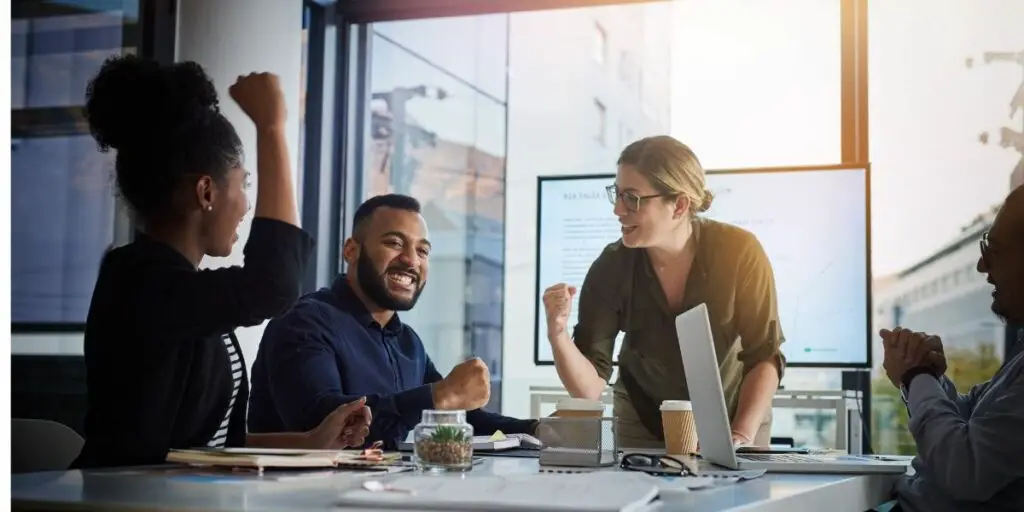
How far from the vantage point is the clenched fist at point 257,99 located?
250 cm

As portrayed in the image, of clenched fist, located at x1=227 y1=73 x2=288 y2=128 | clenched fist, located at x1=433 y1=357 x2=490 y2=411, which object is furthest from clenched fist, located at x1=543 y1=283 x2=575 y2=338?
clenched fist, located at x1=227 y1=73 x2=288 y2=128

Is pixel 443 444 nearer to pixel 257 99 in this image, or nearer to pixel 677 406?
pixel 677 406

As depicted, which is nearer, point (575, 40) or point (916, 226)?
point (916, 226)

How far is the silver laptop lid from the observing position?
1618 mm

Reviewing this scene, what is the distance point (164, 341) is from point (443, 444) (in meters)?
0.65

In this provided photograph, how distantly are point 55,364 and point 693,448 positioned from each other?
1093 millimetres

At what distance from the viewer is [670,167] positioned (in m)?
3.38

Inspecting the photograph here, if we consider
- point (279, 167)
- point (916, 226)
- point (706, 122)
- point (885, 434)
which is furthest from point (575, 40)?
point (279, 167)

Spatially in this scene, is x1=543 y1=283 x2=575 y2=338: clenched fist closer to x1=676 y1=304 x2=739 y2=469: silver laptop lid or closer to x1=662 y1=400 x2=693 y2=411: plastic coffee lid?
x1=662 y1=400 x2=693 y2=411: plastic coffee lid

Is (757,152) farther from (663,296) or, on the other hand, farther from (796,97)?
(663,296)

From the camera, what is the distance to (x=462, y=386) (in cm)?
230

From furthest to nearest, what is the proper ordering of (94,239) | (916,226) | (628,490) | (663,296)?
(916,226)
(663,296)
(94,239)
(628,490)

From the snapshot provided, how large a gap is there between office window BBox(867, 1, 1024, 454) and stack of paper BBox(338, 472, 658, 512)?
11.0 feet

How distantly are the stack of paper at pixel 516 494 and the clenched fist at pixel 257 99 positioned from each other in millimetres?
1400
